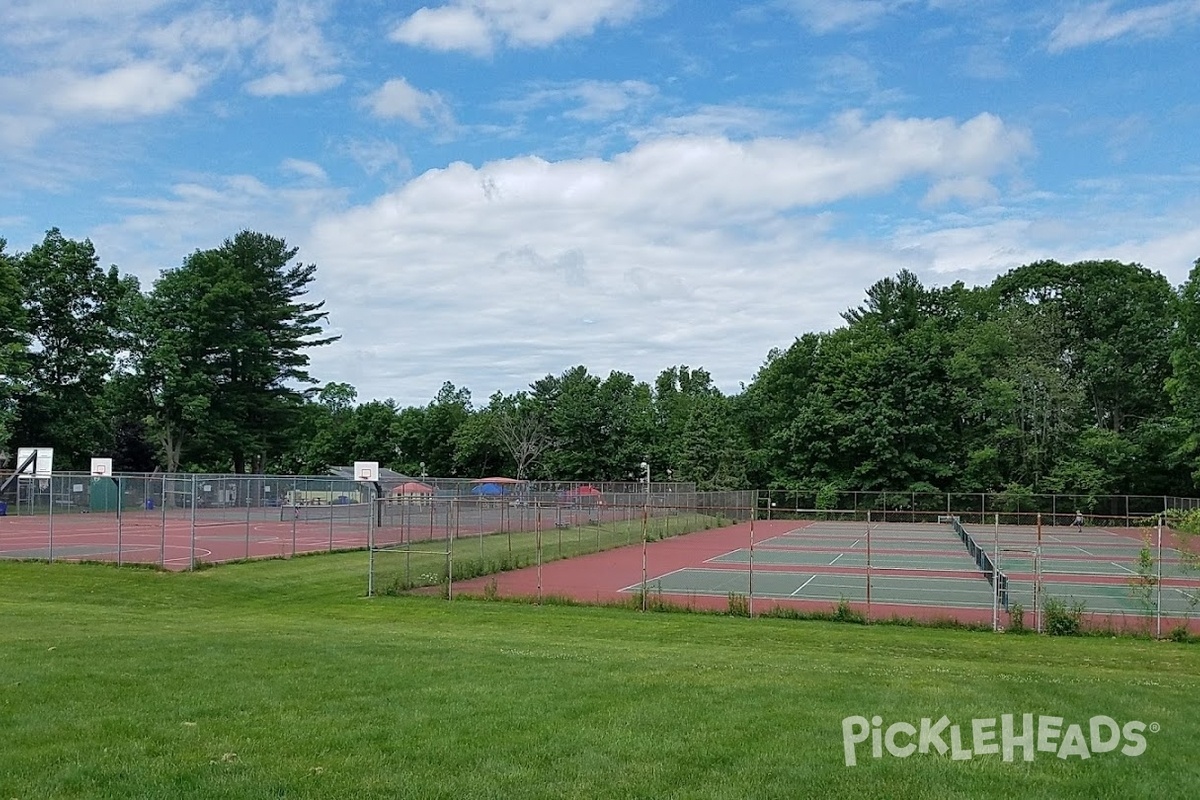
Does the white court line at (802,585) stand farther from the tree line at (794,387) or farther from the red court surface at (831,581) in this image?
the tree line at (794,387)

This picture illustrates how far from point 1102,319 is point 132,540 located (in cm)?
7273

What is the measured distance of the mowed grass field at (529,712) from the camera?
5883mm

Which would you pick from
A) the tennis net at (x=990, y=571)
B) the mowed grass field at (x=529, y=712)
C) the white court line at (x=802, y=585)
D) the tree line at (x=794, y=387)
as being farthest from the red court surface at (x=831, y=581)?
the tree line at (x=794, y=387)

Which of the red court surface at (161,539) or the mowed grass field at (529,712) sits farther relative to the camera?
the red court surface at (161,539)

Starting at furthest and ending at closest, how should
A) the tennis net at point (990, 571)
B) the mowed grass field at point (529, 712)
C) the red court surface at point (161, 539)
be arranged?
the red court surface at point (161, 539) → the tennis net at point (990, 571) → the mowed grass field at point (529, 712)

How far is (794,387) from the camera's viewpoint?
8750 centimetres

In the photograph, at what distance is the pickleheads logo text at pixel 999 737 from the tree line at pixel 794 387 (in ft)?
187

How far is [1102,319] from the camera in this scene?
78688 mm

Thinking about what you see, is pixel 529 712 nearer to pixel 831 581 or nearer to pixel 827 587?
pixel 827 587

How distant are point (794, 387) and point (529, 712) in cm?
8163

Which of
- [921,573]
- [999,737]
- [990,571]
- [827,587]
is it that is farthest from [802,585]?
[999,737]

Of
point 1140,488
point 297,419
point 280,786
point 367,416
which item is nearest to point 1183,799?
point 280,786

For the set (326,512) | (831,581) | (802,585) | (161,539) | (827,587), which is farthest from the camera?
(326,512)

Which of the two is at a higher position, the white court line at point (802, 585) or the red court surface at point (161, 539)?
the red court surface at point (161, 539)
